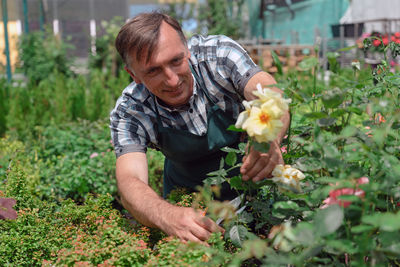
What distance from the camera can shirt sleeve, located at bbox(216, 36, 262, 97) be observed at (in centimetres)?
159

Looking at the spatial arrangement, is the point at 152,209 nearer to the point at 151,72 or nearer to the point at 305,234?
the point at 151,72

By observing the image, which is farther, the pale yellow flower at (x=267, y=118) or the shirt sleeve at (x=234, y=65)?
the shirt sleeve at (x=234, y=65)

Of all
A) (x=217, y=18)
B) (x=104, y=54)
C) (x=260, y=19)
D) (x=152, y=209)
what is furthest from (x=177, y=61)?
(x=260, y=19)

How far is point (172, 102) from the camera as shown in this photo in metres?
1.61

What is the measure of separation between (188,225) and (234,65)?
2.45 feet

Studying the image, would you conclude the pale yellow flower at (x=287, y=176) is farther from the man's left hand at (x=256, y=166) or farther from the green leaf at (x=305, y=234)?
the green leaf at (x=305, y=234)

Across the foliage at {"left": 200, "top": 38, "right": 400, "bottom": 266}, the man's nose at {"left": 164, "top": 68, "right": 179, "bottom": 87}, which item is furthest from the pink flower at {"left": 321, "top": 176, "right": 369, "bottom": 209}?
Result: the man's nose at {"left": 164, "top": 68, "right": 179, "bottom": 87}

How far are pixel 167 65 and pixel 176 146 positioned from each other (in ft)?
1.40

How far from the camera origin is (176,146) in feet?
5.77

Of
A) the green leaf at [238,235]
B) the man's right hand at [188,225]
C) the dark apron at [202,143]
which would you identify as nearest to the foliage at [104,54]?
the dark apron at [202,143]

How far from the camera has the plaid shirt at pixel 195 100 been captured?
1.64 meters

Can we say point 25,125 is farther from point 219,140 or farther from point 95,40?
point 95,40

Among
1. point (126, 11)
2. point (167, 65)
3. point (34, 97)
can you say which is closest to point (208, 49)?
point (167, 65)

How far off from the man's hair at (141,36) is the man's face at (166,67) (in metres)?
0.02
